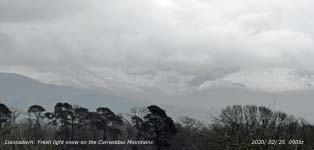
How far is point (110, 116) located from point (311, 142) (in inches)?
2370

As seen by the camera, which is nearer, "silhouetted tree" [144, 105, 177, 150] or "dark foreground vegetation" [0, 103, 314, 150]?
"dark foreground vegetation" [0, 103, 314, 150]

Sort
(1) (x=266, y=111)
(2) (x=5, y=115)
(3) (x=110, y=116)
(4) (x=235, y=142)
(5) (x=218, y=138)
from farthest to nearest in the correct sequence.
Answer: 1. (3) (x=110, y=116)
2. (2) (x=5, y=115)
3. (1) (x=266, y=111)
4. (5) (x=218, y=138)
5. (4) (x=235, y=142)

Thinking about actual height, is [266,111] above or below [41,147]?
above

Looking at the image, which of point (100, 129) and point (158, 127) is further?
point (100, 129)

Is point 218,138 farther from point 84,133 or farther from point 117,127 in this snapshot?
point 117,127

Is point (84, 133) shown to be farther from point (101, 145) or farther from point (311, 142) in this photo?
point (311, 142)

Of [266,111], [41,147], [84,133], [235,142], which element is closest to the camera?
[235,142]

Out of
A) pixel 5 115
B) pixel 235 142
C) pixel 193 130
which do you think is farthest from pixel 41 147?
pixel 235 142

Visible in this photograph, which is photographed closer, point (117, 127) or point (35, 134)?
point (35, 134)

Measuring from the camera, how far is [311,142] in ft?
183

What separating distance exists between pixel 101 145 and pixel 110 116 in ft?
38.7

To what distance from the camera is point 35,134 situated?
90.8 meters

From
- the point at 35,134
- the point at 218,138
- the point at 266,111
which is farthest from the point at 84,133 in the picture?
the point at 218,138

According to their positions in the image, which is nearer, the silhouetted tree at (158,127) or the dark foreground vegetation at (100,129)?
the dark foreground vegetation at (100,129)
